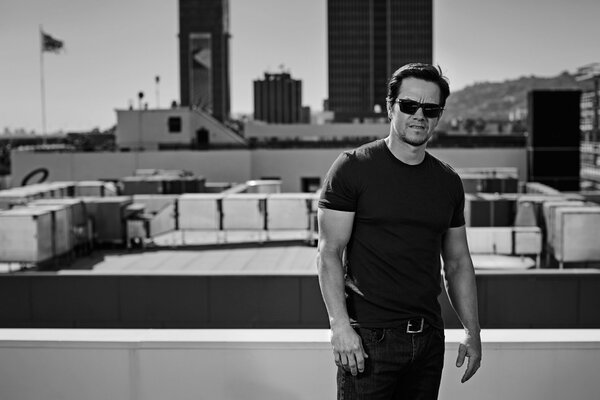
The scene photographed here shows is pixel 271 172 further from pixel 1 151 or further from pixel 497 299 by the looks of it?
pixel 1 151

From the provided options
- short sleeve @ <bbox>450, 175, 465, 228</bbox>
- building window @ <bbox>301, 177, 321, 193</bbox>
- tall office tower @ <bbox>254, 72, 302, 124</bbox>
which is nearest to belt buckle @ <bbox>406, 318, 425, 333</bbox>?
short sleeve @ <bbox>450, 175, 465, 228</bbox>

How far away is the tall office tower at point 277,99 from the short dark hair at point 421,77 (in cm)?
14782

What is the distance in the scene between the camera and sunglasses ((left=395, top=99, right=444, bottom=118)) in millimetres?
3244

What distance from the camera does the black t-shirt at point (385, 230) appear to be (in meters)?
3.14

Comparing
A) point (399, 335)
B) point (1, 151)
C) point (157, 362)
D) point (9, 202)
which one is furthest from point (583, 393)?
point (1, 151)

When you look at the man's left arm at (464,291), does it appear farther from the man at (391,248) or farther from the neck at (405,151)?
the neck at (405,151)

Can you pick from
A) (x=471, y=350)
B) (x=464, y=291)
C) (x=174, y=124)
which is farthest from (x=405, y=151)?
(x=174, y=124)

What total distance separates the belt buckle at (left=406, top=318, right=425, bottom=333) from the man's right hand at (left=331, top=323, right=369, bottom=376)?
0.76 ft

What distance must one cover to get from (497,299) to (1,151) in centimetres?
13712

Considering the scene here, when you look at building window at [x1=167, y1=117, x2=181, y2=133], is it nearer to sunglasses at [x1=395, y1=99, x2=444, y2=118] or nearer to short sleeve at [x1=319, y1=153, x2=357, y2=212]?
sunglasses at [x1=395, y1=99, x2=444, y2=118]

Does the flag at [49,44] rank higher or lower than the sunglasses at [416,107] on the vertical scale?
higher

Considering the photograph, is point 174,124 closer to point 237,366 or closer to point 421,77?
point 237,366

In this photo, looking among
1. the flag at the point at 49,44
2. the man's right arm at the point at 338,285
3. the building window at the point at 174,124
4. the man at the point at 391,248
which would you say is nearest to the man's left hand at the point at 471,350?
the man at the point at 391,248

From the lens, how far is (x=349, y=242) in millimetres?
3230
